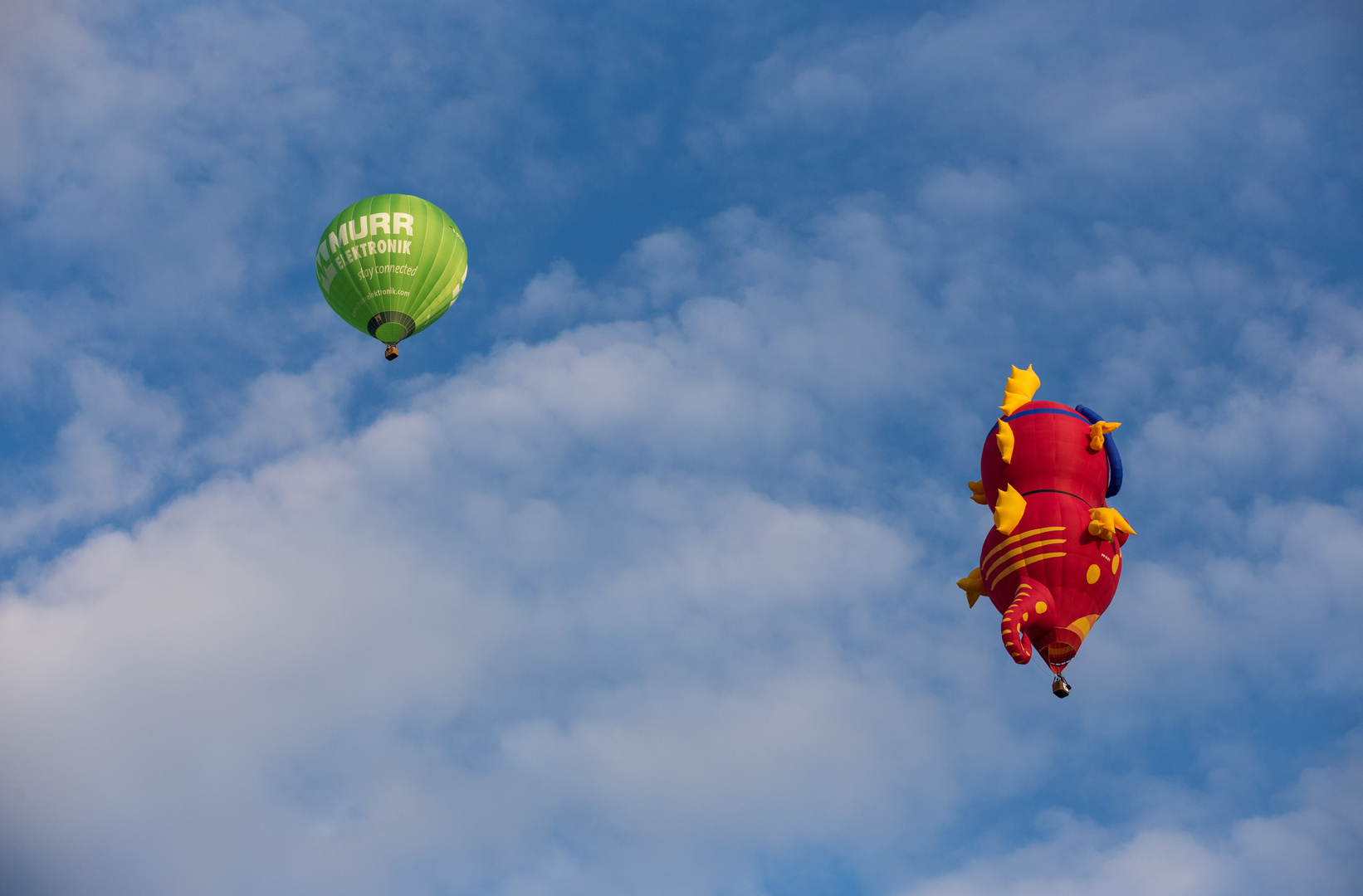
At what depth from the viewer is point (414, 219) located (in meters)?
47.1

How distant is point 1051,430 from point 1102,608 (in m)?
4.05

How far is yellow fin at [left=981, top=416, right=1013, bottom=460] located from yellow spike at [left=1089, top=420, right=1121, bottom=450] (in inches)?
A: 68.6

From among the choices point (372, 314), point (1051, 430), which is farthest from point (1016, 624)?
point (372, 314)

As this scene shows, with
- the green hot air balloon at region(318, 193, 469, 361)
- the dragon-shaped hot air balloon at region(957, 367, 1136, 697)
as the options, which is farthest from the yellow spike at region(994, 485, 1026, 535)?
the green hot air balloon at region(318, 193, 469, 361)

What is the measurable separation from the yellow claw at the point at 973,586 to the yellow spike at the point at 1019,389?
376cm

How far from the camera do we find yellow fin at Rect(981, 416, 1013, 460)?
121 feet

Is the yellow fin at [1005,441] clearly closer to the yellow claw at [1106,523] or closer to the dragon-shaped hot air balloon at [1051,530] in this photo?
the dragon-shaped hot air balloon at [1051,530]

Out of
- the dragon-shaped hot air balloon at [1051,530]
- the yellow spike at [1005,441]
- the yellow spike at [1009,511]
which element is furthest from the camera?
the yellow spike at [1005,441]

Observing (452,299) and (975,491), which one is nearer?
(975,491)

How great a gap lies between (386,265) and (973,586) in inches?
758

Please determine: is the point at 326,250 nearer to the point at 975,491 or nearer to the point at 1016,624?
the point at 975,491

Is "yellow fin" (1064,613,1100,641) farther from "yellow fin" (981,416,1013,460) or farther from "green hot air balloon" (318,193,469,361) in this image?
"green hot air balloon" (318,193,469,361)

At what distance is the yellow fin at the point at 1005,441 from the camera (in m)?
36.8

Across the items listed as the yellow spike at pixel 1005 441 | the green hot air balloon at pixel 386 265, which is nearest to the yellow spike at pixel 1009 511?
the yellow spike at pixel 1005 441
